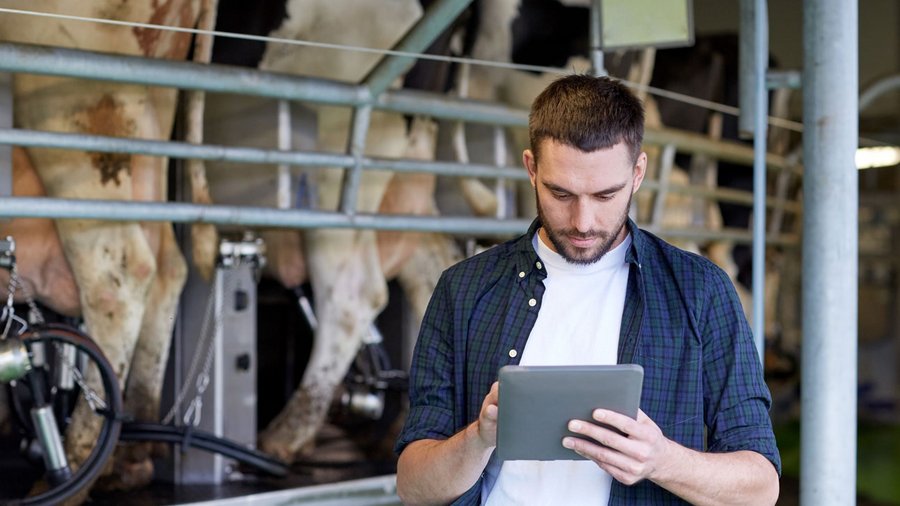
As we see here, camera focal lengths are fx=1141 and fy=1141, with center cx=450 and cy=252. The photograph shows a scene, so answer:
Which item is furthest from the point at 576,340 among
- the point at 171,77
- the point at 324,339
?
the point at 324,339

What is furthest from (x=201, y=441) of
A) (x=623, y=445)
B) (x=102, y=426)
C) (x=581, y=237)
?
(x=623, y=445)

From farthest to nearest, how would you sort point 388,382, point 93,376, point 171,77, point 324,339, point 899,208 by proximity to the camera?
point 899,208
point 388,382
point 324,339
point 93,376
point 171,77

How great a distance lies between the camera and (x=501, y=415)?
4.82ft

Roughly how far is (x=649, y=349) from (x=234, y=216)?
2008 mm

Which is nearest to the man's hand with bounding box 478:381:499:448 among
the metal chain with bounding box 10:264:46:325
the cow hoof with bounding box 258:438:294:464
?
the metal chain with bounding box 10:264:46:325

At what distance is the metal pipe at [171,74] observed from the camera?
2938 millimetres

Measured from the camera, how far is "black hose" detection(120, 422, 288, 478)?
11.5ft

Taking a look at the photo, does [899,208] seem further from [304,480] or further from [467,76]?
[304,480]

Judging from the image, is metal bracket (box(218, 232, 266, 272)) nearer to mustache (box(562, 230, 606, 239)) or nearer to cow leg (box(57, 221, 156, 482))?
cow leg (box(57, 221, 156, 482))

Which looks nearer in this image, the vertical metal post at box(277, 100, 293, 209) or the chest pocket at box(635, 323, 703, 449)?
the chest pocket at box(635, 323, 703, 449)

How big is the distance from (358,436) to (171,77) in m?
2.09

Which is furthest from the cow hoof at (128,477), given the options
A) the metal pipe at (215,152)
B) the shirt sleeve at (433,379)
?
the shirt sleeve at (433,379)

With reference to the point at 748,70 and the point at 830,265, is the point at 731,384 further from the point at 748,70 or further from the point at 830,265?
the point at 748,70

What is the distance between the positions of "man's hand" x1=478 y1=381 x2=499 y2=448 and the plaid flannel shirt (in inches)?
8.0
